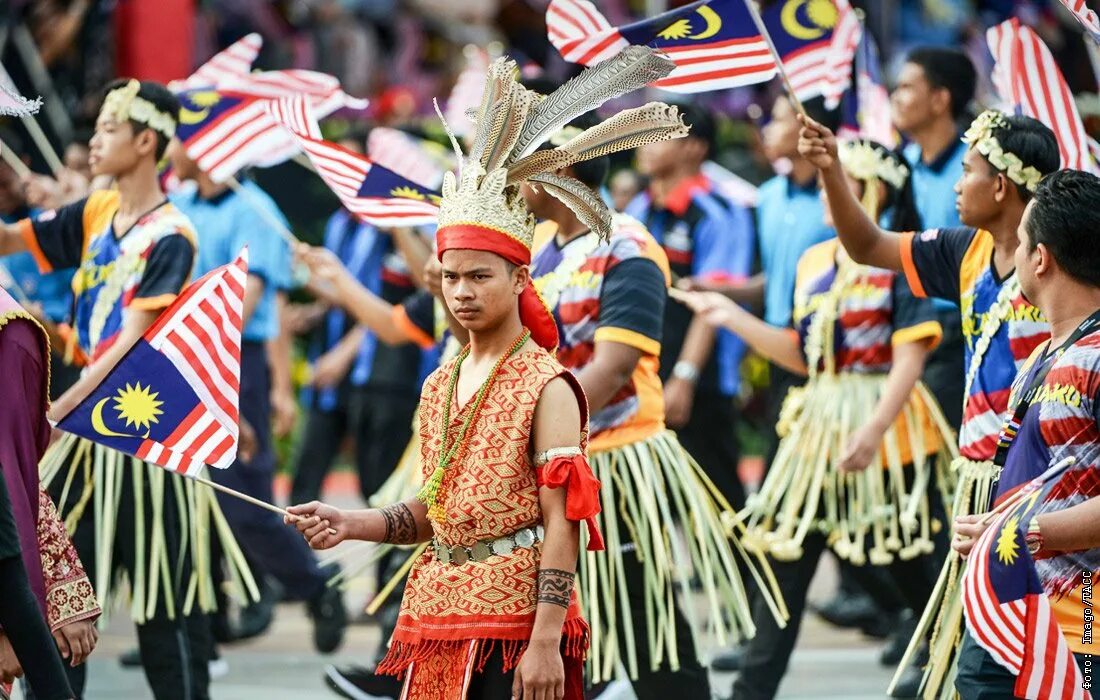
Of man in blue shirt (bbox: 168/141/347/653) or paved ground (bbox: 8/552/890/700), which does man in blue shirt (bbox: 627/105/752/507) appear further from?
man in blue shirt (bbox: 168/141/347/653)

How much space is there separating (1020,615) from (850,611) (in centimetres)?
537

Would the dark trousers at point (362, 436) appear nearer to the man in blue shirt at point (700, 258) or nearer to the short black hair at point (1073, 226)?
the man in blue shirt at point (700, 258)

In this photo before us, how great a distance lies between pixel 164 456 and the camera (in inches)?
180

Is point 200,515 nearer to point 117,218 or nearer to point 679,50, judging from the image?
point 117,218

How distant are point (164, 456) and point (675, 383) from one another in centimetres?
410

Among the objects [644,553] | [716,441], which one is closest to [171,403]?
[644,553]

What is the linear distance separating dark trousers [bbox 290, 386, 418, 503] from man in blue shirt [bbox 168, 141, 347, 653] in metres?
0.57

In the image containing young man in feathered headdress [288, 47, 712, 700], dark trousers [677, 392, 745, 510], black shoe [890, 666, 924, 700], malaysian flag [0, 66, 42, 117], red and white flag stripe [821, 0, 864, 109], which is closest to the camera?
young man in feathered headdress [288, 47, 712, 700]

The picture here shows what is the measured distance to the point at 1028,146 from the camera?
16.8 ft

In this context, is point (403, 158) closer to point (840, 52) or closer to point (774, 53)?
point (840, 52)

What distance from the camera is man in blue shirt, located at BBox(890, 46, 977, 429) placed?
754 centimetres

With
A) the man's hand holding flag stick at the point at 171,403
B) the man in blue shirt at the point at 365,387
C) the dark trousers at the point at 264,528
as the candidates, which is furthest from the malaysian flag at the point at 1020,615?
the man in blue shirt at the point at 365,387

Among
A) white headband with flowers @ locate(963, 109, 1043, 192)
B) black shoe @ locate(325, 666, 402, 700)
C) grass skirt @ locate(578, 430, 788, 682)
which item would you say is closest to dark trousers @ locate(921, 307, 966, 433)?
grass skirt @ locate(578, 430, 788, 682)

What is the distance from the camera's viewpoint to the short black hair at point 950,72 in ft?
24.9
